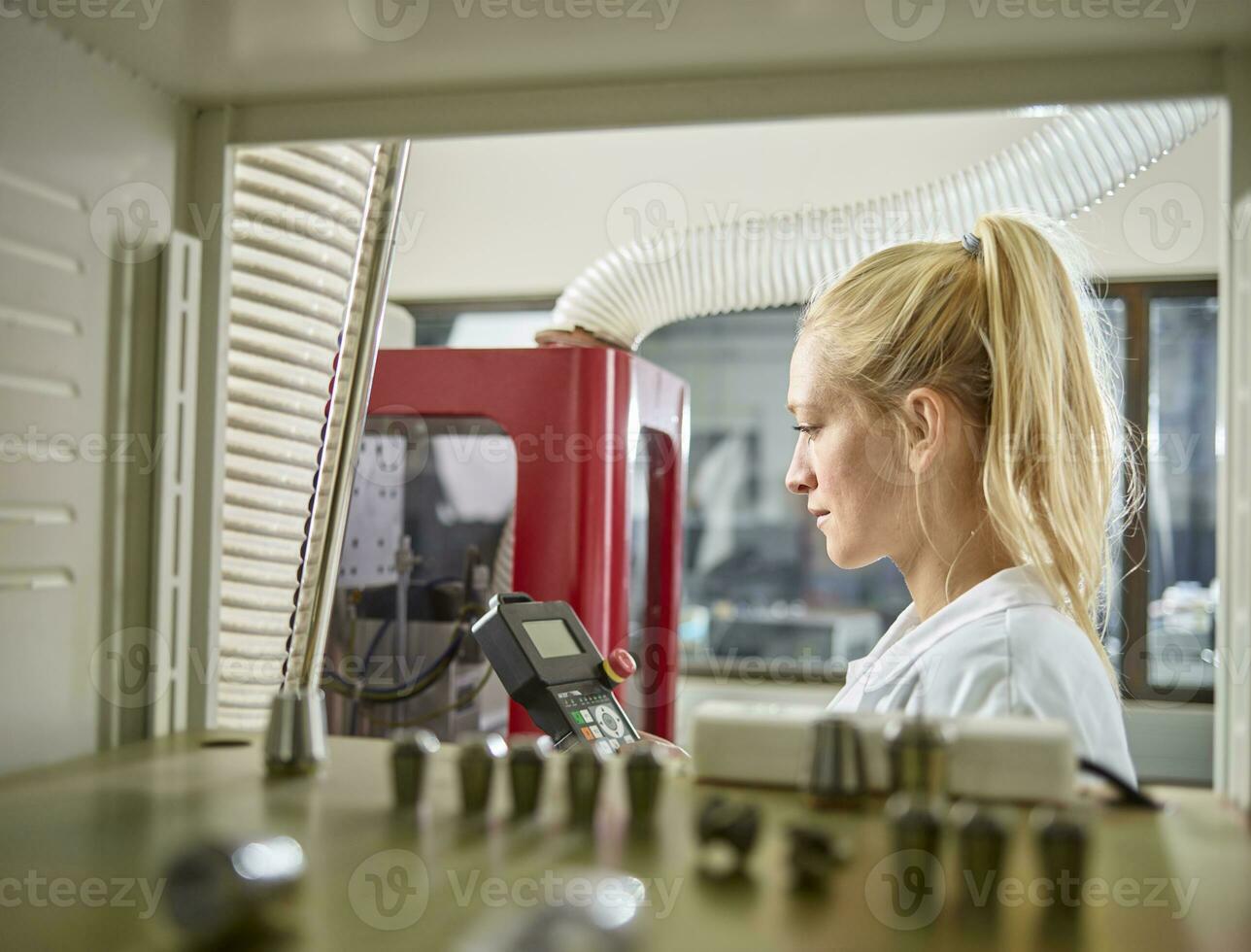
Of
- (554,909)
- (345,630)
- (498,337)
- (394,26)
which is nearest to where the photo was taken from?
(554,909)

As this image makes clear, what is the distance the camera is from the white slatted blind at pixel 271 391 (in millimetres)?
929

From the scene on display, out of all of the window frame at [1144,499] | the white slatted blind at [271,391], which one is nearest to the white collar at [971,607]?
the white slatted blind at [271,391]

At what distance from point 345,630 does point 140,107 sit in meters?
1.51

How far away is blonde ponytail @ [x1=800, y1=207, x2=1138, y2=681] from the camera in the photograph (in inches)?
43.4

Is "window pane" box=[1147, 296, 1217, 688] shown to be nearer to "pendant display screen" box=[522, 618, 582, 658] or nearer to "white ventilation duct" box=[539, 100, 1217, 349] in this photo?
"white ventilation duct" box=[539, 100, 1217, 349]

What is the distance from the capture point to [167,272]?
827 millimetres

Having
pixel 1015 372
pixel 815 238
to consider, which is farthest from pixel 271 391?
pixel 815 238

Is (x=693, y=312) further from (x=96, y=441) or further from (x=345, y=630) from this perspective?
(x=96, y=441)

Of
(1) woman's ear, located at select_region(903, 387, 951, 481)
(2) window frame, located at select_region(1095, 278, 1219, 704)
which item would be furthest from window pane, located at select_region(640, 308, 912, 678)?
(1) woman's ear, located at select_region(903, 387, 951, 481)

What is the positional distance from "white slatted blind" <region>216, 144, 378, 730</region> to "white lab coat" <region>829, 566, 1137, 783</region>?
0.50 metres

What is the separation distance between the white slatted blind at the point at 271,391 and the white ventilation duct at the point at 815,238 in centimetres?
96

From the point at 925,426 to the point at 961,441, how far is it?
0.13 ft

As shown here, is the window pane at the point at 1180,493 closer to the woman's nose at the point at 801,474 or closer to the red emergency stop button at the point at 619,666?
the woman's nose at the point at 801,474

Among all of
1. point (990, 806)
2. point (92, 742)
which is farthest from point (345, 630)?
point (990, 806)
